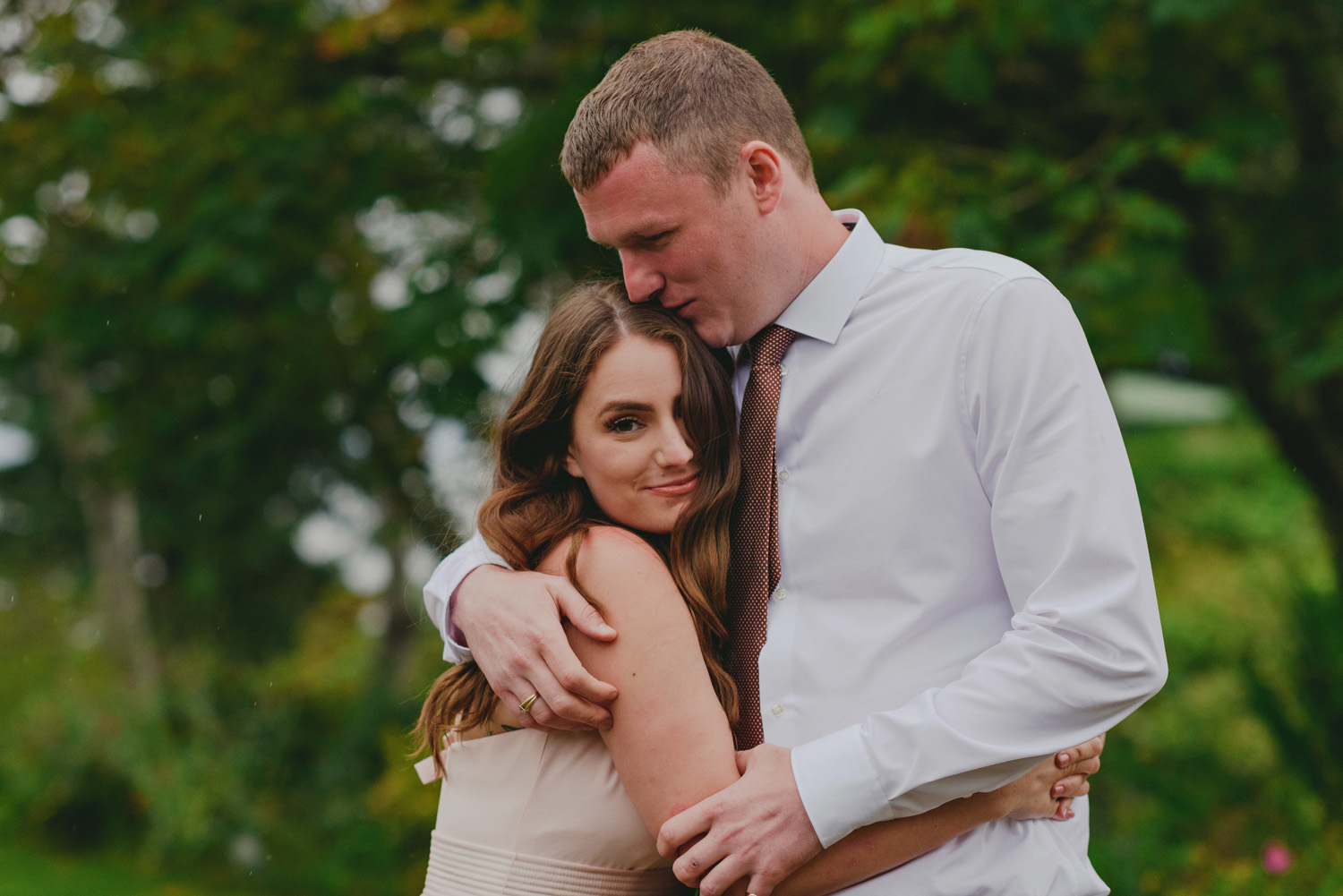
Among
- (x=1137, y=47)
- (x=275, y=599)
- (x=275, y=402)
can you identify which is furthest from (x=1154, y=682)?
(x=275, y=599)

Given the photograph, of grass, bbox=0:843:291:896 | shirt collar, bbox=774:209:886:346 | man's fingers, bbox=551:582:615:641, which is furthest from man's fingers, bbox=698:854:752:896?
grass, bbox=0:843:291:896

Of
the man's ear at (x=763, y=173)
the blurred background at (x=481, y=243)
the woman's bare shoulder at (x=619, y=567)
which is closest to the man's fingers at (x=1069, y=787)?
the woman's bare shoulder at (x=619, y=567)

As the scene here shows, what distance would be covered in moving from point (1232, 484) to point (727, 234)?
13.9m

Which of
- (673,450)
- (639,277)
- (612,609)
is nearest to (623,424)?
(673,450)

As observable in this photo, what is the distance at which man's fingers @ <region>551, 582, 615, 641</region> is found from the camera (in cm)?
187

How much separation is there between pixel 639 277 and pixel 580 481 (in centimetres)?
40

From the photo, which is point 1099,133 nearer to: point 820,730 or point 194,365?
point 820,730

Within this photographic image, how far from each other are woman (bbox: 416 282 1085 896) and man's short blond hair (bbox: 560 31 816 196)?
28 cm

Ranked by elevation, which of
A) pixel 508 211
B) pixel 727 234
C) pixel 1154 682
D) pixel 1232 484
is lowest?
pixel 1232 484

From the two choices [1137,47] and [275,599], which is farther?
[275,599]

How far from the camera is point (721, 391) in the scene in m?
2.13

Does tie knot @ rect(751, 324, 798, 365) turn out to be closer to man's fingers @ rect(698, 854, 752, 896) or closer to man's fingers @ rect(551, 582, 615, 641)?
man's fingers @ rect(551, 582, 615, 641)

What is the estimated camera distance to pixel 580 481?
2.24 m

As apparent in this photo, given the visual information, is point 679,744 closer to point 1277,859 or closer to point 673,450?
point 673,450
